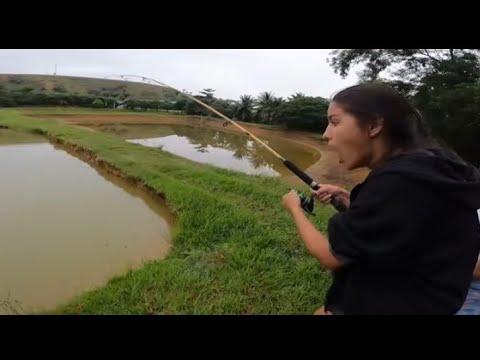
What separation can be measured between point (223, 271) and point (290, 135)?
1517cm

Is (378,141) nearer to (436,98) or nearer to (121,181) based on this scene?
(121,181)

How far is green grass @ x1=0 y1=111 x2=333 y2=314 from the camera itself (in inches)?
88.0

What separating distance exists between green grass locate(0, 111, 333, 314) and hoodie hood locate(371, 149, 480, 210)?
155 centimetres

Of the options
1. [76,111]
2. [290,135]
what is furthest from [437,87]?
[76,111]

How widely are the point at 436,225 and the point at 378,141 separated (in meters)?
0.28

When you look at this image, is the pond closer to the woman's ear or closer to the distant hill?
the distant hill

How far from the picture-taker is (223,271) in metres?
2.63

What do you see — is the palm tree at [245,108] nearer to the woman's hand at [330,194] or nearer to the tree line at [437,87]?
the tree line at [437,87]

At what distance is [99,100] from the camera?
2122 centimetres

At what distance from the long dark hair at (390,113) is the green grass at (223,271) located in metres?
1.53

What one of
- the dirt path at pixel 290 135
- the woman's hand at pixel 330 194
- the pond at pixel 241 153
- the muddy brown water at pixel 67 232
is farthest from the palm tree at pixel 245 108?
the woman's hand at pixel 330 194

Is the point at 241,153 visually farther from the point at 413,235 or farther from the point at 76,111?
the point at 413,235

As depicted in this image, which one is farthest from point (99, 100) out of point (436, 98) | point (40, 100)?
point (436, 98)
